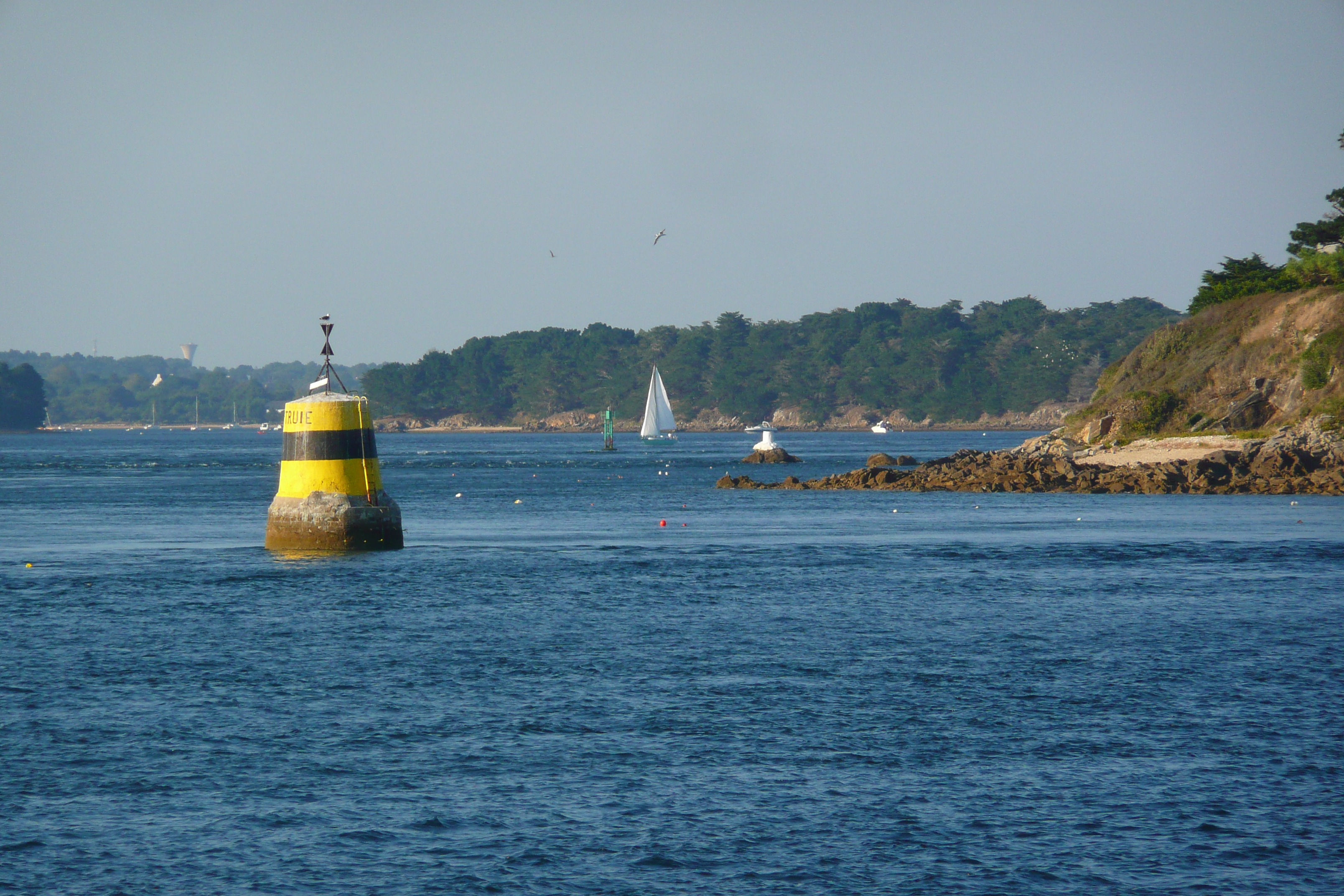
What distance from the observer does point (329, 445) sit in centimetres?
4156

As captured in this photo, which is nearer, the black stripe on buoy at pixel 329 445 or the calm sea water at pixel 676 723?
the calm sea water at pixel 676 723

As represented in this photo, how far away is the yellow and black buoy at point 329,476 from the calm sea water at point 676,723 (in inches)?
46.7

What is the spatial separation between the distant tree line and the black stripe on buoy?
83.5 m

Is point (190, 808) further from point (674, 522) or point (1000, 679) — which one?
point (674, 522)

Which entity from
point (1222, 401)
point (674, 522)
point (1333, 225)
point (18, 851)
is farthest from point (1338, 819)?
point (1333, 225)

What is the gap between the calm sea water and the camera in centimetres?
1598

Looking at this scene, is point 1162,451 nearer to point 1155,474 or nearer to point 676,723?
point 1155,474

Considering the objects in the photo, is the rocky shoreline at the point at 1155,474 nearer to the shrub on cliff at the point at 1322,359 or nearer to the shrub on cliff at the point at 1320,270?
the shrub on cliff at the point at 1322,359

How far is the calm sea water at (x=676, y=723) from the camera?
15977 mm

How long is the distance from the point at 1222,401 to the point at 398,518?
72854mm

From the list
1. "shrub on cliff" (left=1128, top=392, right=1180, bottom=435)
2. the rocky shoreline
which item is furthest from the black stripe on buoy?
"shrub on cliff" (left=1128, top=392, right=1180, bottom=435)

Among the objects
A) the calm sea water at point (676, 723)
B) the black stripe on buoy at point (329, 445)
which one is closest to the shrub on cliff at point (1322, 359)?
the calm sea water at point (676, 723)

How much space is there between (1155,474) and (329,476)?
5807 cm

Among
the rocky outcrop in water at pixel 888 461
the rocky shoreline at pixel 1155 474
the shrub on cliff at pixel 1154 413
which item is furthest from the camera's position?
the rocky outcrop in water at pixel 888 461
